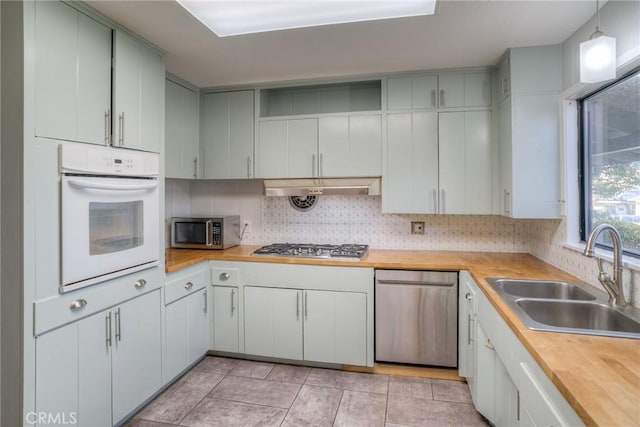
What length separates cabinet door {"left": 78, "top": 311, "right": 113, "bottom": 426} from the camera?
1.72m

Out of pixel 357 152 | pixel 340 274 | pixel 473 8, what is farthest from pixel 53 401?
pixel 473 8

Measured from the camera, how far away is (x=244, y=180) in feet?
11.3

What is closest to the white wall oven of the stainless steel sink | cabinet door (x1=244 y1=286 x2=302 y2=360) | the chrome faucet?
cabinet door (x1=244 y1=286 x2=302 y2=360)

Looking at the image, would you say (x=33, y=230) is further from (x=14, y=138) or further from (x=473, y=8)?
(x=473, y=8)

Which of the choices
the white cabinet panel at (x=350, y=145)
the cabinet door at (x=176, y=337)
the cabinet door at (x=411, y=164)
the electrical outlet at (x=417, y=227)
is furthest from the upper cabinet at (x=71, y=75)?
the electrical outlet at (x=417, y=227)

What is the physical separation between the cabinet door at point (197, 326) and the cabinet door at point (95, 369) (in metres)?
0.74

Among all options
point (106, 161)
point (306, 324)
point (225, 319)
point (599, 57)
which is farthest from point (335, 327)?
point (599, 57)

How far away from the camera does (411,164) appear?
9.17 feet

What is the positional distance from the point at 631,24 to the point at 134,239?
2812mm

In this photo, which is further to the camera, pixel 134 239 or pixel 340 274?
pixel 340 274

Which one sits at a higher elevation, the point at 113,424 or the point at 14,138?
the point at 14,138

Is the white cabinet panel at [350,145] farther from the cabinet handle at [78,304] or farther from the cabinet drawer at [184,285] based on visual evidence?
the cabinet handle at [78,304]

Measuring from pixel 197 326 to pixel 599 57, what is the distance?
9.48 ft

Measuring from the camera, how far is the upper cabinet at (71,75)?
1545 millimetres
